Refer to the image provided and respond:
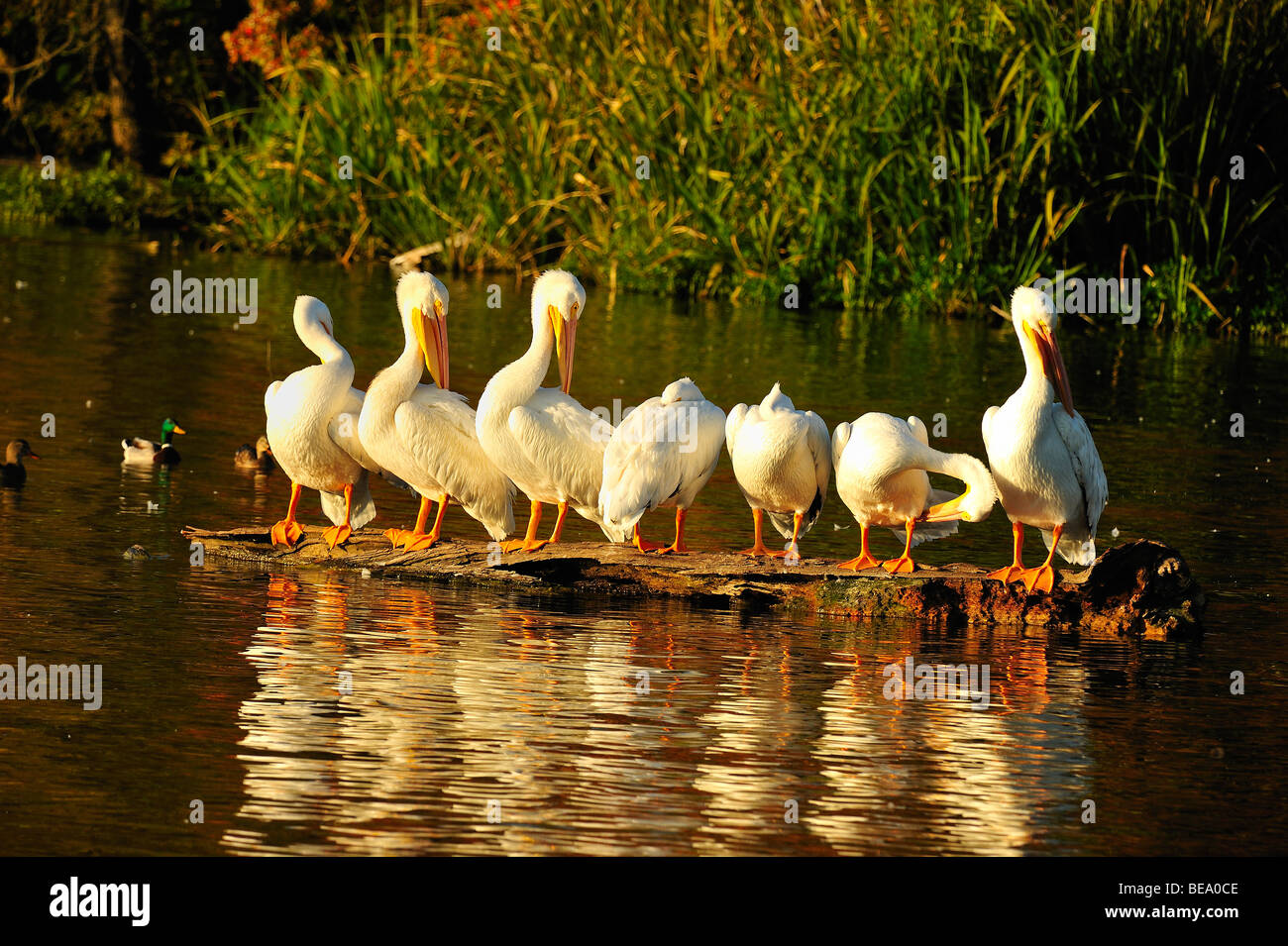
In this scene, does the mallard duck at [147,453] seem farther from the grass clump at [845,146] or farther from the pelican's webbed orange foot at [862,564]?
the grass clump at [845,146]

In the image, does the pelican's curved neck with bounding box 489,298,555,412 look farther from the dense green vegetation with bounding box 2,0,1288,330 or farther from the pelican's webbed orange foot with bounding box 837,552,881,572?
the dense green vegetation with bounding box 2,0,1288,330

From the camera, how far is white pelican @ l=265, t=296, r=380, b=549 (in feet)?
29.0

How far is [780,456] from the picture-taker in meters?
8.38

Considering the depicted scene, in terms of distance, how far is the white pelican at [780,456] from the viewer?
8398mm

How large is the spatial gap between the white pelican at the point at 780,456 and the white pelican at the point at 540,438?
2.03 feet

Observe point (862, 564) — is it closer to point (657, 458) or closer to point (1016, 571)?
point (1016, 571)

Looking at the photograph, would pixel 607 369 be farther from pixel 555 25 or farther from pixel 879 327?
pixel 555 25

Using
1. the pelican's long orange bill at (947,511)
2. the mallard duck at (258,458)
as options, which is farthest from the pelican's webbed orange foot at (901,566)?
the mallard duck at (258,458)

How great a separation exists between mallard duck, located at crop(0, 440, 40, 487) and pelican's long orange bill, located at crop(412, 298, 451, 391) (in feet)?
9.28

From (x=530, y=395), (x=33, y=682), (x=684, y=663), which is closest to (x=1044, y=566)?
(x=684, y=663)

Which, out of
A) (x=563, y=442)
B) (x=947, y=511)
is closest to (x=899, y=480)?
(x=947, y=511)

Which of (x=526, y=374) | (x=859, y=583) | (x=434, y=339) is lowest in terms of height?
(x=859, y=583)

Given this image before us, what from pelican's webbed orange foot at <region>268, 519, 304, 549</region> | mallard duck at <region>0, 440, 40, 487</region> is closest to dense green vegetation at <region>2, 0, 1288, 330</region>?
mallard duck at <region>0, 440, 40, 487</region>

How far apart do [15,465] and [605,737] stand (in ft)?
17.5
